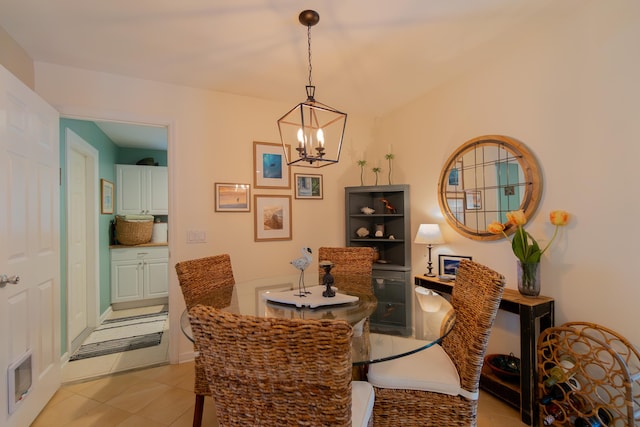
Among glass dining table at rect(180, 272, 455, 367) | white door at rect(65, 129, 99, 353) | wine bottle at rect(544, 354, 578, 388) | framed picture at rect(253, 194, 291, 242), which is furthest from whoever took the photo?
white door at rect(65, 129, 99, 353)

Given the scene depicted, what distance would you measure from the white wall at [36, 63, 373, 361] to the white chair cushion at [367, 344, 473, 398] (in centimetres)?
177

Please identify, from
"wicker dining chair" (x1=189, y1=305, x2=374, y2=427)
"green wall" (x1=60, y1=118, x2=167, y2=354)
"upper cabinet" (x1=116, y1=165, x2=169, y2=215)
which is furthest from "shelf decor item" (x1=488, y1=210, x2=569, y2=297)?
"upper cabinet" (x1=116, y1=165, x2=169, y2=215)

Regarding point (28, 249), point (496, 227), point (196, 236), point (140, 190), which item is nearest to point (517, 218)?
point (496, 227)

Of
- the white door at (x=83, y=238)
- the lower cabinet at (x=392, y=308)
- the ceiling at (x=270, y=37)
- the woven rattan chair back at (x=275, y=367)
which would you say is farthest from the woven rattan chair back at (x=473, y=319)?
the white door at (x=83, y=238)

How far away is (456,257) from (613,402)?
4.18 ft

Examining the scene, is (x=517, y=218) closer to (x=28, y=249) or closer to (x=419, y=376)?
(x=419, y=376)

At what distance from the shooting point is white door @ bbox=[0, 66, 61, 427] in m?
1.61

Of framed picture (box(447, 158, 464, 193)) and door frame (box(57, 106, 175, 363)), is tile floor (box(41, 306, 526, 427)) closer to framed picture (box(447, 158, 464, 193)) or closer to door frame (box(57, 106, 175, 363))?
door frame (box(57, 106, 175, 363))

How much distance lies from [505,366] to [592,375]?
0.51m

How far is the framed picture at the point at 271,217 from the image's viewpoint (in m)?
3.00

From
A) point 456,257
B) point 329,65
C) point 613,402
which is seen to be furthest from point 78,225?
point 613,402

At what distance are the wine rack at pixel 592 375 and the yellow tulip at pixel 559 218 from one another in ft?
1.92

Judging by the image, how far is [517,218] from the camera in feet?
6.49

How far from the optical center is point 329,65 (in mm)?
2391
